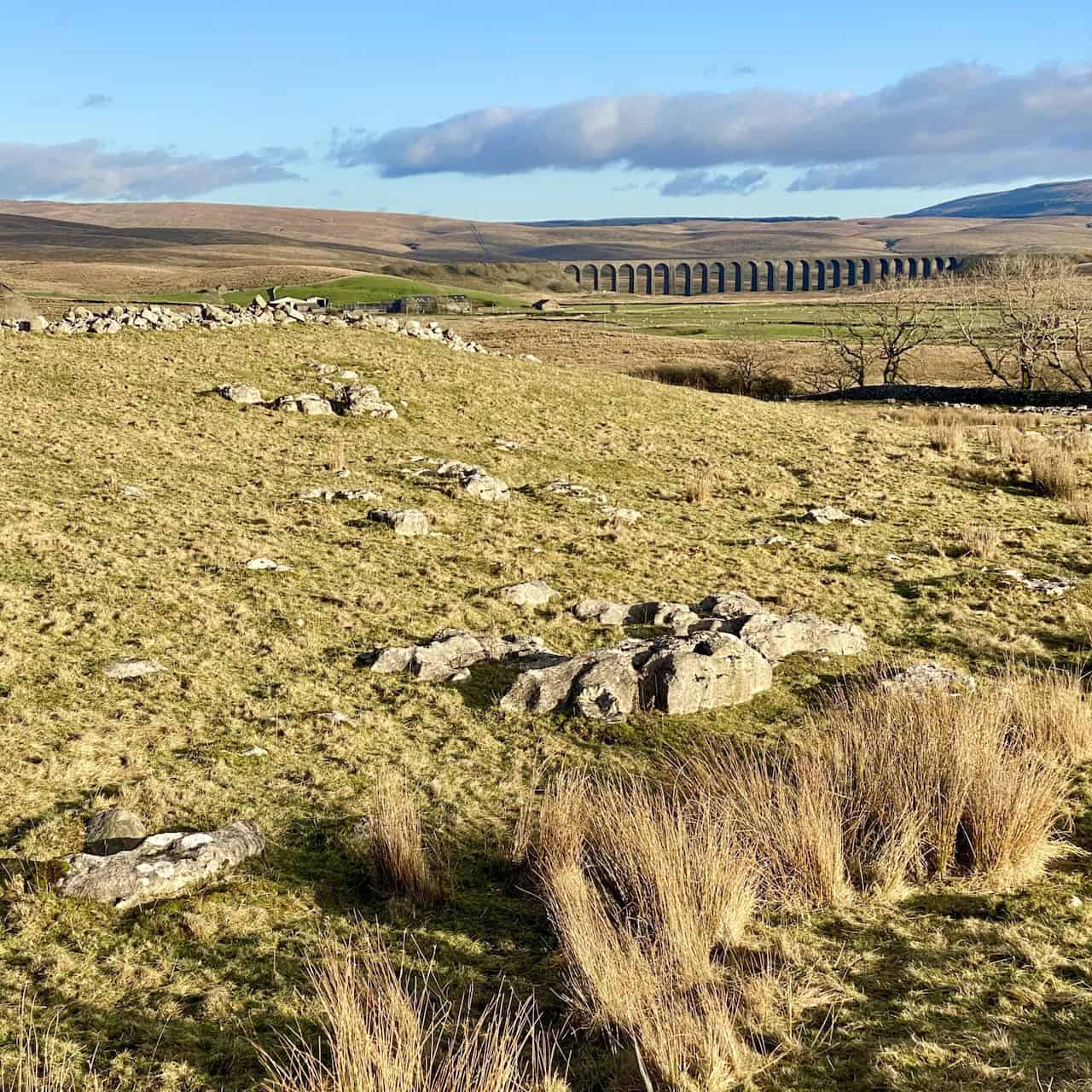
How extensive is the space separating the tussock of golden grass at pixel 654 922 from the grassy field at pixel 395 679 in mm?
240

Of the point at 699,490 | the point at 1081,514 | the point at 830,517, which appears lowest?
the point at 1081,514

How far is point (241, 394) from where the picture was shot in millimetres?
22797

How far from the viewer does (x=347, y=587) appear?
12078mm

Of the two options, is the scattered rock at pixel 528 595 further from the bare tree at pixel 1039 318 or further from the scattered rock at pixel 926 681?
the bare tree at pixel 1039 318

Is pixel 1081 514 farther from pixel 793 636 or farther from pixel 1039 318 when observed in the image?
pixel 1039 318

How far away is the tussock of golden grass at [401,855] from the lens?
5918mm

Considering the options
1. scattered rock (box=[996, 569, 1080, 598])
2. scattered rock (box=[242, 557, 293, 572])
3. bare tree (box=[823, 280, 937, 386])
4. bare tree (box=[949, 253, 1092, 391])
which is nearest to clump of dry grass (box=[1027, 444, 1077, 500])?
scattered rock (box=[996, 569, 1080, 598])

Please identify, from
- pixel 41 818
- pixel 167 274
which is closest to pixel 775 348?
pixel 41 818

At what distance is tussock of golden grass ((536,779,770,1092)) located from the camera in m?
4.17

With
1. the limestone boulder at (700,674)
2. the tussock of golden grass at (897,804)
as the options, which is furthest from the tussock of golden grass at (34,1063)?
the limestone boulder at (700,674)

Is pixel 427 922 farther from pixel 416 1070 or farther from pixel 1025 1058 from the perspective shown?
pixel 1025 1058

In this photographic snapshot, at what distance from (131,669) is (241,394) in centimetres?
1490

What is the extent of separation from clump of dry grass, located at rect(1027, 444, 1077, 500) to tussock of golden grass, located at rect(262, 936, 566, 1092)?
1878 centimetres

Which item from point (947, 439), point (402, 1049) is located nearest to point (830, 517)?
point (947, 439)
